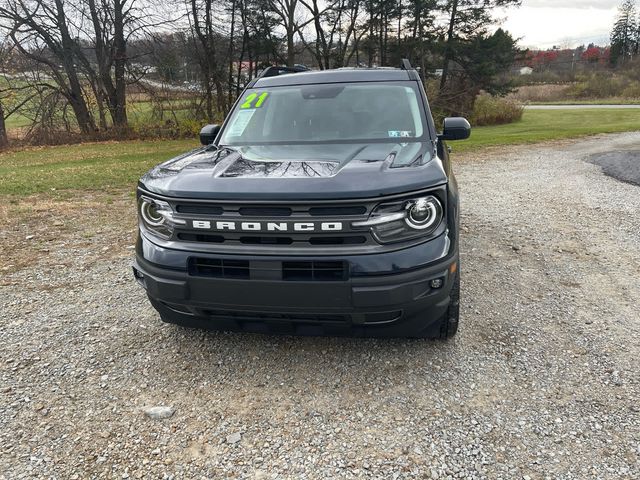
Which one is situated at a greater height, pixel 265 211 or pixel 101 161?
pixel 265 211

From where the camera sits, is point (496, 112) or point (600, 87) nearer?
point (496, 112)

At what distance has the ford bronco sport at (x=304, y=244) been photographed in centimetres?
240

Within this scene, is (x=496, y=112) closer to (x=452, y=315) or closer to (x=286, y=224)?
(x=452, y=315)

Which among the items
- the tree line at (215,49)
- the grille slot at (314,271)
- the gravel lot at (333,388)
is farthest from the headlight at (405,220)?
the tree line at (215,49)

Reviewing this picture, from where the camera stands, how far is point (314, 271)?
7.98ft

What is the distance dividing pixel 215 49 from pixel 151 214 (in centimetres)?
→ 2744

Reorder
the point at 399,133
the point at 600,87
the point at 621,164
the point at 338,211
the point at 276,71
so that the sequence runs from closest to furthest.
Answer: the point at 338,211 < the point at 399,133 < the point at 276,71 < the point at 621,164 < the point at 600,87

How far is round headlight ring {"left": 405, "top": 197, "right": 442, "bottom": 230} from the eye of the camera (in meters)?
2.47

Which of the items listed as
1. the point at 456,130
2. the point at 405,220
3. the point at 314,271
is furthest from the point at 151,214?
the point at 456,130

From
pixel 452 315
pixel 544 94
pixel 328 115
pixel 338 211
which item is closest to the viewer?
pixel 338 211

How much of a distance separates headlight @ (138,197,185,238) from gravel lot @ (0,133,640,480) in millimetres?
921

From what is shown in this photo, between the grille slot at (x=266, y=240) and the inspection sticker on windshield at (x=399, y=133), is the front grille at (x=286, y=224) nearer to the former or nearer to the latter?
the grille slot at (x=266, y=240)

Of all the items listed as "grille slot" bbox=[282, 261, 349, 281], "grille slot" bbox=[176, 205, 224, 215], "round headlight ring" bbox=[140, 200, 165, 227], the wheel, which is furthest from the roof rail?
the wheel

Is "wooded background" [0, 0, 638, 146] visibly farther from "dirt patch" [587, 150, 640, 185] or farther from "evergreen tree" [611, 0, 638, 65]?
"evergreen tree" [611, 0, 638, 65]
